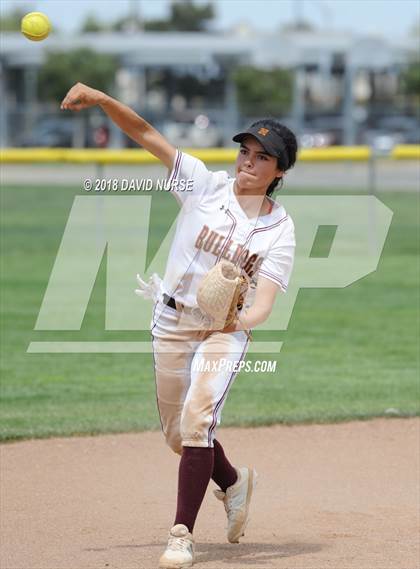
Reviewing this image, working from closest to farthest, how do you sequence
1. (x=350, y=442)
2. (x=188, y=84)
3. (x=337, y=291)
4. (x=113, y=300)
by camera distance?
(x=350, y=442) < (x=113, y=300) < (x=337, y=291) < (x=188, y=84)

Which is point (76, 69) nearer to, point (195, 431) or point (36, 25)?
point (36, 25)

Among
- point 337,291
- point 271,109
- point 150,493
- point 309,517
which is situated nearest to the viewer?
point 309,517

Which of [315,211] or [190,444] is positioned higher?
[190,444]

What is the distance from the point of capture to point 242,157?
15.4 ft

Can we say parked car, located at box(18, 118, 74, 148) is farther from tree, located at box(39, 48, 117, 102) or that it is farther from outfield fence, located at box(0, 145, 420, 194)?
A: outfield fence, located at box(0, 145, 420, 194)

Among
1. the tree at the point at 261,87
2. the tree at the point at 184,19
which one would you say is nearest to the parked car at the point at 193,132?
the tree at the point at 261,87

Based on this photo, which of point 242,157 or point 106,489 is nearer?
point 242,157

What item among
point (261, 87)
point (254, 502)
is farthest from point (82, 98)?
point (261, 87)

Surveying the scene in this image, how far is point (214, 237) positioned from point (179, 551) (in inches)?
52.9

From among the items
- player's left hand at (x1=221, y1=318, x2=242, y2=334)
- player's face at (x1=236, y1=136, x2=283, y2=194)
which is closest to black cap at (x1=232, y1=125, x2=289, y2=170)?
player's face at (x1=236, y1=136, x2=283, y2=194)

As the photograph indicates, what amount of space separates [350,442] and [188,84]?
5419 centimetres

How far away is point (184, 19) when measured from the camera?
107 meters

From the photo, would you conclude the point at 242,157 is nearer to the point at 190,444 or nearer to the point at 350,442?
the point at 190,444

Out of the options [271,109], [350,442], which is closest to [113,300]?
[350,442]
